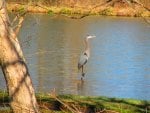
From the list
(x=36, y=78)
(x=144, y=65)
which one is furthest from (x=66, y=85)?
(x=144, y=65)

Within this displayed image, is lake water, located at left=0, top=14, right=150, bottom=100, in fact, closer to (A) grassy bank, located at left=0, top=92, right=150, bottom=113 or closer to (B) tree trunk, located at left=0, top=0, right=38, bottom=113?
(A) grassy bank, located at left=0, top=92, right=150, bottom=113

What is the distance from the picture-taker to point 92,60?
585 inches

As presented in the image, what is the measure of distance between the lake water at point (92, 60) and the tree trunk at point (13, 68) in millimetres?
1084

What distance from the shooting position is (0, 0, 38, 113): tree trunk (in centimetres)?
519

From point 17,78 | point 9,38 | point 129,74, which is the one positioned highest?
point 9,38

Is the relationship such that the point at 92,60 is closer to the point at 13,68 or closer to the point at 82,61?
the point at 82,61

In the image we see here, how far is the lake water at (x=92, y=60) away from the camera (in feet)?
35.5

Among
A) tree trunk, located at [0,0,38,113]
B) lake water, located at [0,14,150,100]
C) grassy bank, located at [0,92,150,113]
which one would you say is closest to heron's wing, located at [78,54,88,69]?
lake water, located at [0,14,150,100]

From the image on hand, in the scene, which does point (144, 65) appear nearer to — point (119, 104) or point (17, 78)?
point (119, 104)

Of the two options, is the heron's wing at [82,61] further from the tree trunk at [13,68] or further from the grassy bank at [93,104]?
the tree trunk at [13,68]

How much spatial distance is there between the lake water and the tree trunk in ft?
3.56

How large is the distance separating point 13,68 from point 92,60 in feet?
31.7

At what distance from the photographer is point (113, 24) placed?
2647 cm

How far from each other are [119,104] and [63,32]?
14.1 metres
